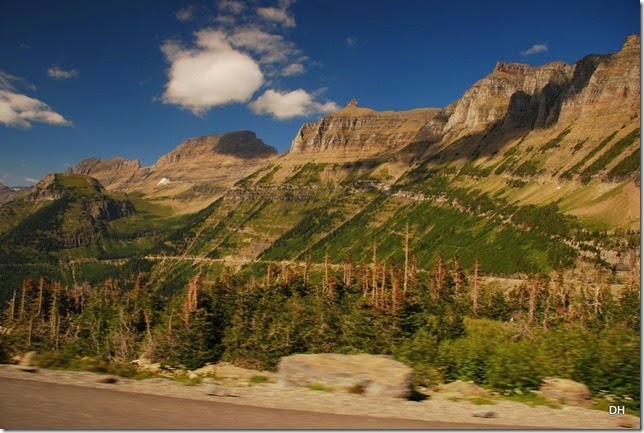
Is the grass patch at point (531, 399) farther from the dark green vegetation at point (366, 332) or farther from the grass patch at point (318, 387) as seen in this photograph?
the grass patch at point (318, 387)

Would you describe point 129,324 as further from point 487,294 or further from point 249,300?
point 487,294

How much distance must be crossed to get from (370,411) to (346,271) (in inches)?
3781

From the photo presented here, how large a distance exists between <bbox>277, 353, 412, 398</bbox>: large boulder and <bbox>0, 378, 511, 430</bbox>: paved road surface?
2612mm

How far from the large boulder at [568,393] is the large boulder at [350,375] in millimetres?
4093

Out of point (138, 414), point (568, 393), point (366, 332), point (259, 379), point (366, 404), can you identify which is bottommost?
point (366, 332)

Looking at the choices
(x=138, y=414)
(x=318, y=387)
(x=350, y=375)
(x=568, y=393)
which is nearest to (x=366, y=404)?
(x=350, y=375)

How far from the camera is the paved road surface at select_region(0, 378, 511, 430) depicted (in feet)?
31.4

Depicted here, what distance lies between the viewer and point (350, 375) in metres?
14.0

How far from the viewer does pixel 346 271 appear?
107438 millimetres

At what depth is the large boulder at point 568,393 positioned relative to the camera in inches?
524

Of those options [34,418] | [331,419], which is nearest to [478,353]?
[331,419]

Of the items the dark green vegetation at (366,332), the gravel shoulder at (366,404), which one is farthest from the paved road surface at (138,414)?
the dark green vegetation at (366,332)

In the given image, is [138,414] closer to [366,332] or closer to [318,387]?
[318,387]

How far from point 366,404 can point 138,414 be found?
19.0ft
